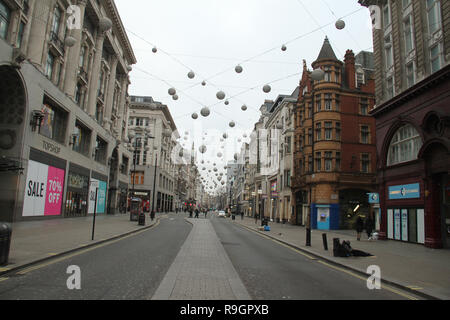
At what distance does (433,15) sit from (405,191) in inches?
436

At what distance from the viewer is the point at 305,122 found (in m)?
38.8

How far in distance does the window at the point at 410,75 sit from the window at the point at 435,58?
6.49 ft

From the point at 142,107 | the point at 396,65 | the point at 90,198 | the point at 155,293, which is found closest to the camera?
the point at 155,293

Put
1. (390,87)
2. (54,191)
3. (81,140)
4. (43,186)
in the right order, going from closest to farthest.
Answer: (390,87) → (43,186) → (54,191) → (81,140)

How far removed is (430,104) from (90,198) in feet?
115

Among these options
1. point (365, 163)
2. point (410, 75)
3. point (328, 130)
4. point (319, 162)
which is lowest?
point (319, 162)

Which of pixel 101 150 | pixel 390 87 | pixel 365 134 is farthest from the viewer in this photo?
pixel 101 150

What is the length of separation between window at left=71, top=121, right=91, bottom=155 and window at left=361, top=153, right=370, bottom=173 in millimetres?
32206

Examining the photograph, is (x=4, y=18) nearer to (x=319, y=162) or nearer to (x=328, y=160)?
(x=319, y=162)

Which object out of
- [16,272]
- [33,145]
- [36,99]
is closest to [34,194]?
[33,145]

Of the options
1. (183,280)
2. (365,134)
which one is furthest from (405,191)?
(183,280)

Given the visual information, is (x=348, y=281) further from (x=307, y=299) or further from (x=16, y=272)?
(x=16, y=272)

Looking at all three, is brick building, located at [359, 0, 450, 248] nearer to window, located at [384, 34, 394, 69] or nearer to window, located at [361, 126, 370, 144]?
window, located at [384, 34, 394, 69]

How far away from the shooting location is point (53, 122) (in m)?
28.7
